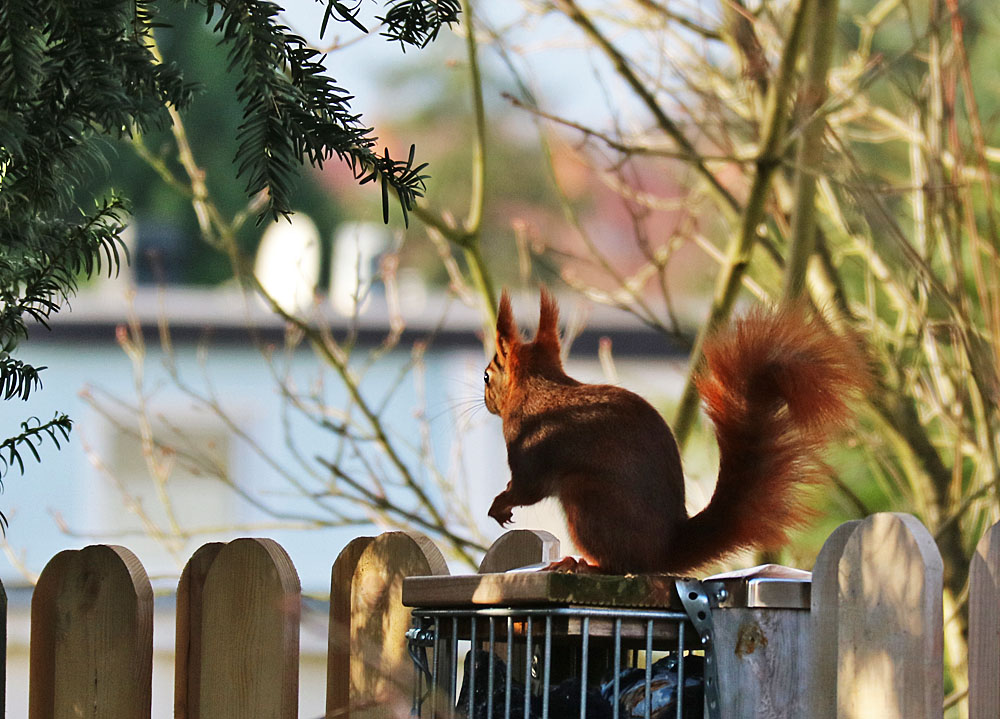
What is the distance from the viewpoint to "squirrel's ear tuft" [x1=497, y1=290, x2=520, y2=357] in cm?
115

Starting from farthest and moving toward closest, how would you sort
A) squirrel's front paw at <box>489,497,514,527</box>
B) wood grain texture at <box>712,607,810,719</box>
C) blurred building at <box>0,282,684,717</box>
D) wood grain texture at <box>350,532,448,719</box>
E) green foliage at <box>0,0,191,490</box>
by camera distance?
blurred building at <box>0,282,684,717</box>
wood grain texture at <box>350,532,448,719</box>
squirrel's front paw at <box>489,497,514,527</box>
wood grain texture at <box>712,607,810,719</box>
green foliage at <box>0,0,191,490</box>

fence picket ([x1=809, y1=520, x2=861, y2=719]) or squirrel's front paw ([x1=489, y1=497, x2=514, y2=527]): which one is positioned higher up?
squirrel's front paw ([x1=489, y1=497, x2=514, y2=527])

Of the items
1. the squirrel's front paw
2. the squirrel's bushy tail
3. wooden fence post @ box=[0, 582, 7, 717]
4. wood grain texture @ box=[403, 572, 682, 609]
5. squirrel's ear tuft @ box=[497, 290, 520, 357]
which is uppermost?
squirrel's ear tuft @ box=[497, 290, 520, 357]

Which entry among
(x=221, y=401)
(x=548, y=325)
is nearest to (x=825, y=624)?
(x=548, y=325)

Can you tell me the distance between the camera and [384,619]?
1.28 m

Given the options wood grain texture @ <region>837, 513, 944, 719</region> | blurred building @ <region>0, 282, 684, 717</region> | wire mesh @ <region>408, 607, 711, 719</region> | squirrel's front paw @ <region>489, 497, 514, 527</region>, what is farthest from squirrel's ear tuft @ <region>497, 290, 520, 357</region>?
blurred building @ <region>0, 282, 684, 717</region>

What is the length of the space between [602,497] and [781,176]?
1332 mm

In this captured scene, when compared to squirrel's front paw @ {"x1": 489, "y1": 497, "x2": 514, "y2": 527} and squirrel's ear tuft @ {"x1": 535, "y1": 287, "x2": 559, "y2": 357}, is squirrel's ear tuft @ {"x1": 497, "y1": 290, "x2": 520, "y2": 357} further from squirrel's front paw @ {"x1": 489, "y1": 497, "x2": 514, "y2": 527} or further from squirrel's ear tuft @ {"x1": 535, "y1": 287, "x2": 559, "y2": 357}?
squirrel's front paw @ {"x1": 489, "y1": 497, "x2": 514, "y2": 527}

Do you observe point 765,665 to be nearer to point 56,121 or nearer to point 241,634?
point 241,634

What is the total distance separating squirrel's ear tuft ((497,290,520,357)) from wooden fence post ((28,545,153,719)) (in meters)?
0.46

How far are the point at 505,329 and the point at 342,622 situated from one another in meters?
0.37

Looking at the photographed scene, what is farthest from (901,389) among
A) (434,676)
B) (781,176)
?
(434,676)

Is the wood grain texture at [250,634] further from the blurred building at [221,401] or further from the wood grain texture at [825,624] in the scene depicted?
the blurred building at [221,401]

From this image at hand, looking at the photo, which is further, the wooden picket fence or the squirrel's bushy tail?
the wooden picket fence
